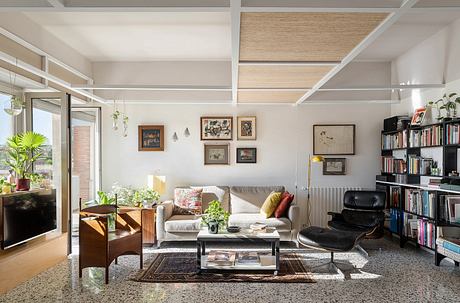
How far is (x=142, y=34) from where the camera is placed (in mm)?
5195

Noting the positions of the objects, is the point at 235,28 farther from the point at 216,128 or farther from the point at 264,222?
the point at 216,128

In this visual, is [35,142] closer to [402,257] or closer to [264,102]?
[264,102]

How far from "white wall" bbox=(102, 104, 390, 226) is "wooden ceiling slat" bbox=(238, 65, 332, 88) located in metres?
1.75

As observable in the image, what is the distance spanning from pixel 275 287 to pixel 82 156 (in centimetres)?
451

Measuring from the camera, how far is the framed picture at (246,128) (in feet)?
22.0

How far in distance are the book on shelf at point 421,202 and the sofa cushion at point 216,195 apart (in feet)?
9.15

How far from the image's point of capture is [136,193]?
6.16 m

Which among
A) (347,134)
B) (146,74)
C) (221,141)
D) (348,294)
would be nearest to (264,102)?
(221,141)

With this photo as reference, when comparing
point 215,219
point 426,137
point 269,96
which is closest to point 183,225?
point 215,219

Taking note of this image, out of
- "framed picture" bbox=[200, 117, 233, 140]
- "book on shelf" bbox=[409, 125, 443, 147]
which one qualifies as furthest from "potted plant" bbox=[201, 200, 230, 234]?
"book on shelf" bbox=[409, 125, 443, 147]

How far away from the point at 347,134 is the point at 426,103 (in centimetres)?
146

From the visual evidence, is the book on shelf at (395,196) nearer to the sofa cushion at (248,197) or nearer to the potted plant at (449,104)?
the potted plant at (449,104)

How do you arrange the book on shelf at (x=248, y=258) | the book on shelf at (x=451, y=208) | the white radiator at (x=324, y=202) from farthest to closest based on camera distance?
the white radiator at (x=324, y=202), the book on shelf at (x=451, y=208), the book on shelf at (x=248, y=258)

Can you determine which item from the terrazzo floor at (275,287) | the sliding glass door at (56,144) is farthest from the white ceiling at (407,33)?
the sliding glass door at (56,144)
